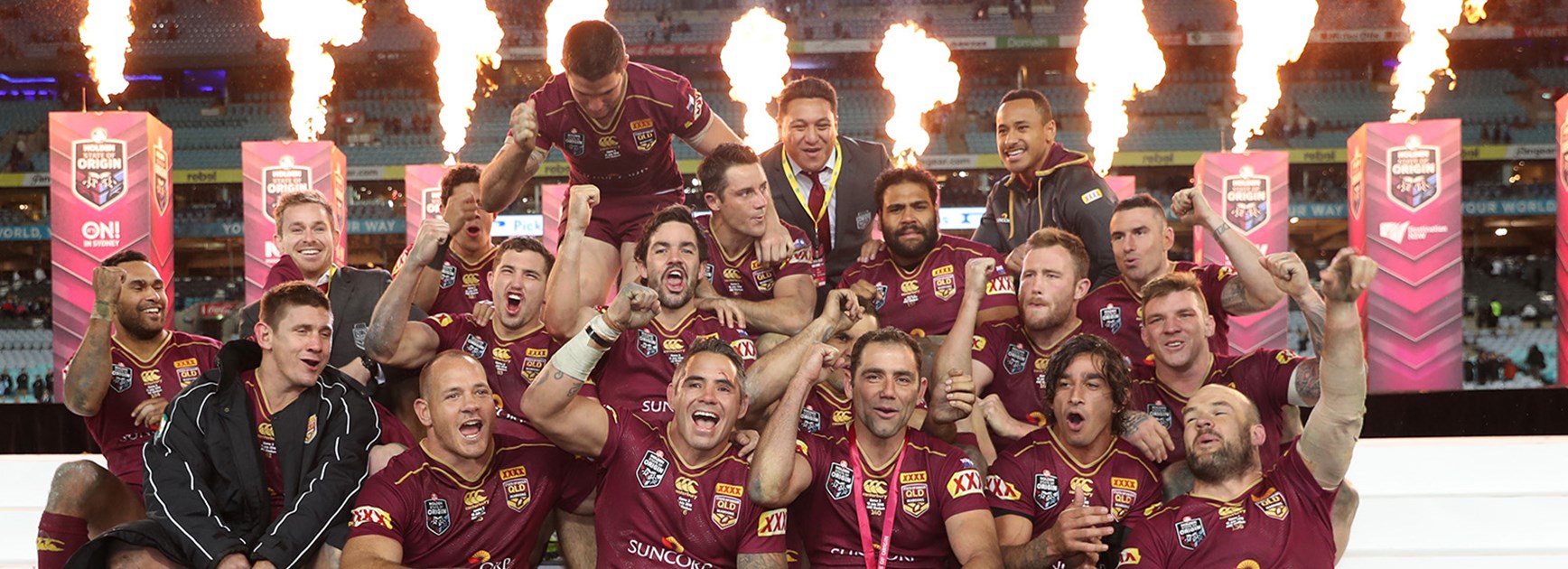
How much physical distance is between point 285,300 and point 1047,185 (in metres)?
3.40

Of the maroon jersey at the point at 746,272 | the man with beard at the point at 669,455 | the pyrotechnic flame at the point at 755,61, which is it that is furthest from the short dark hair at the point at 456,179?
the pyrotechnic flame at the point at 755,61

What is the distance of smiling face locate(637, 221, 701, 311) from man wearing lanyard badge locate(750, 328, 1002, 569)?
734 millimetres

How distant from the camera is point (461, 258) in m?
5.54

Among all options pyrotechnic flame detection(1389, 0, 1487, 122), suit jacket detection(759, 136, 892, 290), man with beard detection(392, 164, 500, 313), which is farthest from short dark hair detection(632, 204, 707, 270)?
pyrotechnic flame detection(1389, 0, 1487, 122)

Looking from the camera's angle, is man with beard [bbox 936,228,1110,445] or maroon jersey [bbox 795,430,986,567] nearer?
maroon jersey [bbox 795,430,986,567]

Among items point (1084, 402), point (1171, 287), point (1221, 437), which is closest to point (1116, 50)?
point (1171, 287)

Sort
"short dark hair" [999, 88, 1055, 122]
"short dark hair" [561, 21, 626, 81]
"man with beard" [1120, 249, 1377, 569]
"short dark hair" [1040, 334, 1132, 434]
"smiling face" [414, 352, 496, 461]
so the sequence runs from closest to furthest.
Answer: "man with beard" [1120, 249, 1377, 569] < "smiling face" [414, 352, 496, 461] < "short dark hair" [1040, 334, 1132, 434] < "short dark hair" [561, 21, 626, 81] < "short dark hair" [999, 88, 1055, 122]

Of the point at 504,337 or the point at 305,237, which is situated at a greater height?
the point at 305,237

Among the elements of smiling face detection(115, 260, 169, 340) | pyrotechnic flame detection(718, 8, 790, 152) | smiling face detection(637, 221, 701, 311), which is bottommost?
smiling face detection(115, 260, 169, 340)

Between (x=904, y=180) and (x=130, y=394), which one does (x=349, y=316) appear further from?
(x=904, y=180)

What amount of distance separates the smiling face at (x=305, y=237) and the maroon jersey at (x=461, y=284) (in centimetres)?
36

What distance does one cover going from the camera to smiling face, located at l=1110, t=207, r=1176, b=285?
4.88 metres

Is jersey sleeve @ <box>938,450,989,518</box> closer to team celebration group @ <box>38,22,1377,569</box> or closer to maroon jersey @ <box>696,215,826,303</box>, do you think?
team celebration group @ <box>38,22,1377,569</box>

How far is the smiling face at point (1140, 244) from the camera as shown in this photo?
4879 mm
